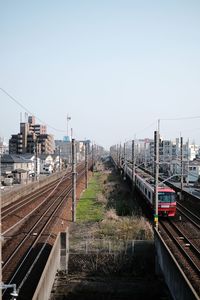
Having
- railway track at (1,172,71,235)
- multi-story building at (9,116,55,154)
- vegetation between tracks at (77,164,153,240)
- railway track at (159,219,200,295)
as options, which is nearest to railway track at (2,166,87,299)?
railway track at (1,172,71,235)

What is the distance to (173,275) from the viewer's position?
12711 mm

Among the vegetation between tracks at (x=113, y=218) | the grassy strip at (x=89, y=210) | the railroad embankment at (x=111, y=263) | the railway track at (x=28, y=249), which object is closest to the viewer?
the railway track at (x=28, y=249)

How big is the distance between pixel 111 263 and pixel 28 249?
4173mm

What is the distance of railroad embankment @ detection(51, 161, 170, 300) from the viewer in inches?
579

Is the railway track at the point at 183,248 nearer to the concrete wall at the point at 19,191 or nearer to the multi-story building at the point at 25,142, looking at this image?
the concrete wall at the point at 19,191

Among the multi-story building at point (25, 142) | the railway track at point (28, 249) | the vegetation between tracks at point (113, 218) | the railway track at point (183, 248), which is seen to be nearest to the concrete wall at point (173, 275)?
the railway track at point (183, 248)

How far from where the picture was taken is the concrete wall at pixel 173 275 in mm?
10484

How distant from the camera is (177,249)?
16.3m

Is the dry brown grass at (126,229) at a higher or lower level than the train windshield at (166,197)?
lower

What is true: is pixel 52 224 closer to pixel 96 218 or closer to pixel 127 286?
pixel 96 218

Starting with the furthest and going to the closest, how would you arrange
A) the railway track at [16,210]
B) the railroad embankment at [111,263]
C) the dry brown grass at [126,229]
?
the railway track at [16,210] → the dry brown grass at [126,229] → the railroad embankment at [111,263]

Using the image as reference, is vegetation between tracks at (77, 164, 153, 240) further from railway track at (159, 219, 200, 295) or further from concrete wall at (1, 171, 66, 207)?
concrete wall at (1, 171, 66, 207)

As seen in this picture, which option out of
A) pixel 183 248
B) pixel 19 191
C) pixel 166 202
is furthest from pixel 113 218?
pixel 19 191

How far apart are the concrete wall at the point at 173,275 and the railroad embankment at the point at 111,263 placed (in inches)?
34.0
